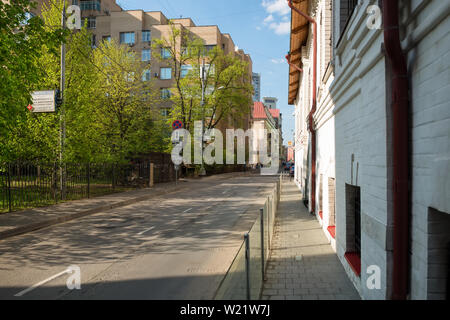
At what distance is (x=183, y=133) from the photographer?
3325cm

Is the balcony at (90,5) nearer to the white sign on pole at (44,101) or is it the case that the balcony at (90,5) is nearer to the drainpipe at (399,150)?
the white sign on pole at (44,101)

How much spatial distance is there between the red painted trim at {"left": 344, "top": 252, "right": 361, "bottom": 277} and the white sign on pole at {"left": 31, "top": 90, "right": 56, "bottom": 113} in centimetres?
1191

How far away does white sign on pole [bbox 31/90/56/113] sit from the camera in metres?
13.4

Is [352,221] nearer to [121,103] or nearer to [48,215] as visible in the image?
[48,215]

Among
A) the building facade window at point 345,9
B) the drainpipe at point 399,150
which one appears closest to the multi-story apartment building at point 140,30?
the building facade window at point 345,9

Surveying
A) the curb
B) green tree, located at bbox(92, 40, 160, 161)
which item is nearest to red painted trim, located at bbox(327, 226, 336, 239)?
the curb

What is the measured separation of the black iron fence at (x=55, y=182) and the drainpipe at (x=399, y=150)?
11.0 meters

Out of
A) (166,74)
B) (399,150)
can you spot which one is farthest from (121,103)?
(166,74)

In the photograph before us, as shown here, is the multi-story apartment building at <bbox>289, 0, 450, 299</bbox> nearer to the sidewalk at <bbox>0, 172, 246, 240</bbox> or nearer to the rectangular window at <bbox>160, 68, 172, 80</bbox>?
the sidewalk at <bbox>0, 172, 246, 240</bbox>

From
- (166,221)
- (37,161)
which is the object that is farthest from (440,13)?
(37,161)

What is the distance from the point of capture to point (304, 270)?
6.14 m

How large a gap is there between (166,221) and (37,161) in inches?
267

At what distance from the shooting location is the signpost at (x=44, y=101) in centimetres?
1335
